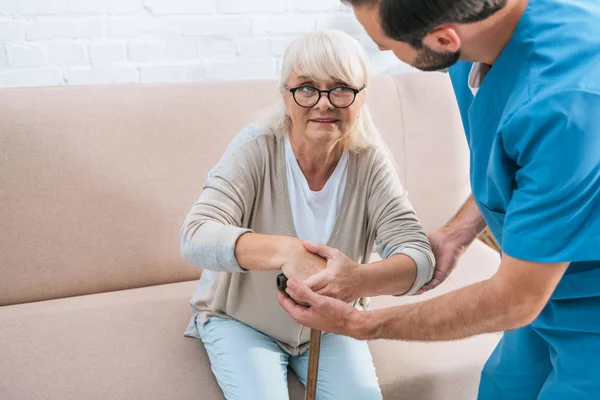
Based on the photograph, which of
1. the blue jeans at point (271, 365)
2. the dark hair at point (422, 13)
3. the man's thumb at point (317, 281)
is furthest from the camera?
the blue jeans at point (271, 365)

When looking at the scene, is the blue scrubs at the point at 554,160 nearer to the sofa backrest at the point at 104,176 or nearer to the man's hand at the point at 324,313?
the man's hand at the point at 324,313

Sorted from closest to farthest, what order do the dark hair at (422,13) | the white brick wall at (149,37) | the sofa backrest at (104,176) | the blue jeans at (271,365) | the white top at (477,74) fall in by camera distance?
1. the dark hair at (422,13)
2. the white top at (477,74)
3. the blue jeans at (271,365)
4. the sofa backrest at (104,176)
5. the white brick wall at (149,37)

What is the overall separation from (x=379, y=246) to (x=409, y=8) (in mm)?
731

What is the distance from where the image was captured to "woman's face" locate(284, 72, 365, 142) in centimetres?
160

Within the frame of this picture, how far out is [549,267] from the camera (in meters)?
Result: 1.17

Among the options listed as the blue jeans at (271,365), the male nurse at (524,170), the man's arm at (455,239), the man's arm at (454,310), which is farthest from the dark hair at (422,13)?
the blue jeans at (271,365)

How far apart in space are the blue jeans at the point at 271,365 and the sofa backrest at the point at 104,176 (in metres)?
0.41

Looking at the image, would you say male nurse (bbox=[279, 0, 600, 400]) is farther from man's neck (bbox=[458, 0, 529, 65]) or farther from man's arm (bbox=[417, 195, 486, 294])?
man's arm (bbox=[417, 195, 486, 294])

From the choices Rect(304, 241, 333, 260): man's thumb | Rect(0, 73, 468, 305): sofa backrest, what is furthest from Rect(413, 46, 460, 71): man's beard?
Rect(0, 73, 468, 305): sofa backrest

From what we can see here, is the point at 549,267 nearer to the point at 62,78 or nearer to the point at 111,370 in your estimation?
the point at 111,370

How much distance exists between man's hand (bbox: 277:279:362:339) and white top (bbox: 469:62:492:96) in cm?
48

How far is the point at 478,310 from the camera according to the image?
126cm

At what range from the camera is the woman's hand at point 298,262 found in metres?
1.48

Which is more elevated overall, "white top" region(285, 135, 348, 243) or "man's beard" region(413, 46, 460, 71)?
"man's beard" region(413, 46, 460, 71)
